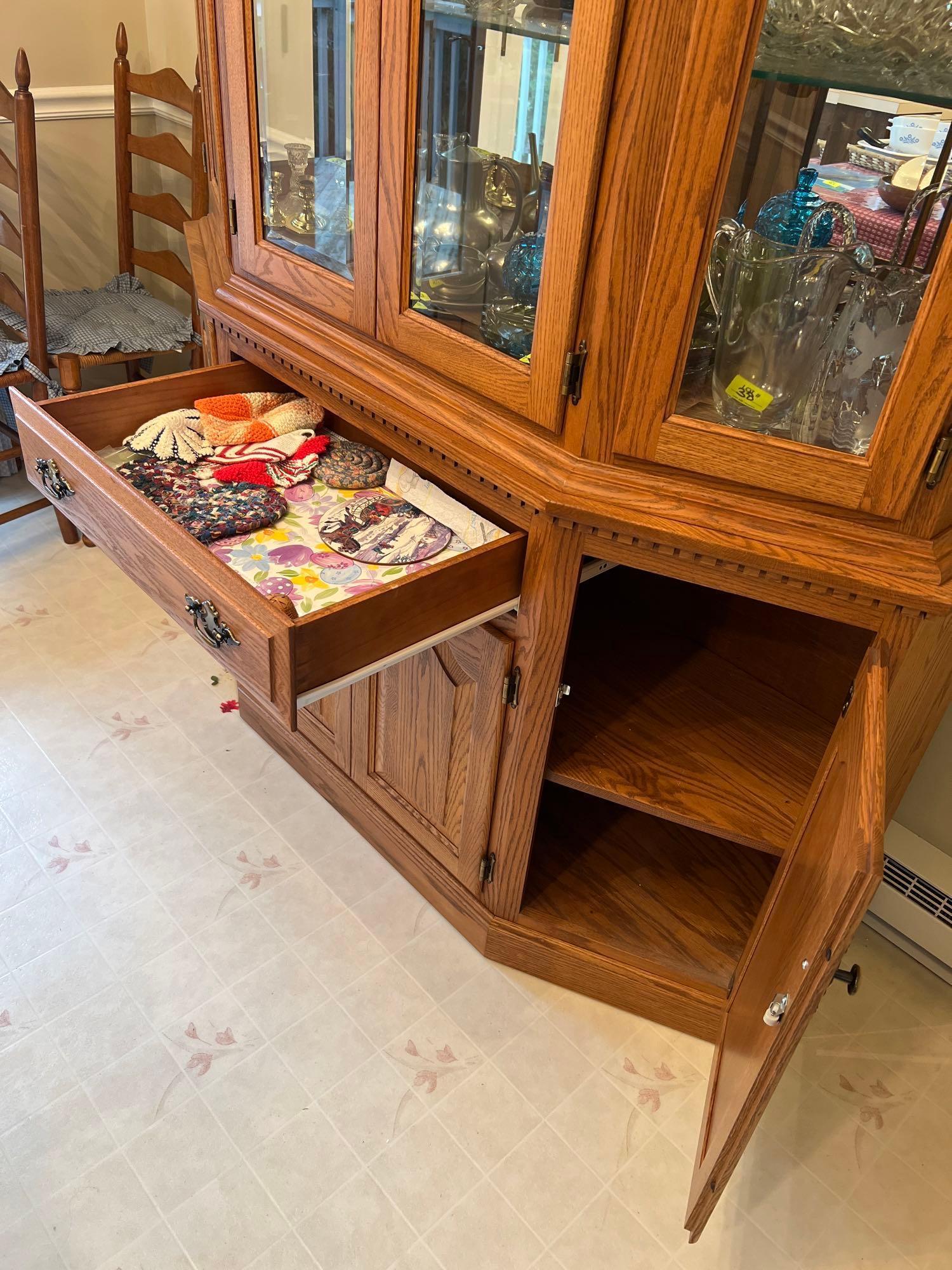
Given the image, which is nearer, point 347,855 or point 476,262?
point 476,262

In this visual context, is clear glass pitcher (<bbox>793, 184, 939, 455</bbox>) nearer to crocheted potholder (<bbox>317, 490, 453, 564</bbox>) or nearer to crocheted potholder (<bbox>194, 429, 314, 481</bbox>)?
crocheted potholder (<bbox>317, 490, 453, 564</bbox>)

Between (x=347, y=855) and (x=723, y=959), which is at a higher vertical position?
(x=723, y=959)

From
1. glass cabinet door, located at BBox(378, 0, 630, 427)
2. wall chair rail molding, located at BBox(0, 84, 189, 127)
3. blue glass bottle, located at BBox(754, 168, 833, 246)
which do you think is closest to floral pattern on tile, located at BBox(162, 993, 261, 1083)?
glass cabinet door, located at BBox(378, 0, 630, 427)

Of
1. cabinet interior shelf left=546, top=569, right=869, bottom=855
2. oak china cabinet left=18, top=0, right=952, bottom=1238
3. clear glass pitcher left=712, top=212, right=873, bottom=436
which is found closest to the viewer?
oak china cabinet left=18, top=0, right=952, bottom=1238

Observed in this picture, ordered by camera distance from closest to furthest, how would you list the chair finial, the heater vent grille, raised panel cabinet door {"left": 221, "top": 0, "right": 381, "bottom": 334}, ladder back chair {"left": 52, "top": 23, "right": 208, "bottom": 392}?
raised panel cabinet door {"left": 221, "top": 0, "right": 381, "bottom": 334} < the heater vent grille < the chair finial < ladder back chair {"left": 52, "top": 23, "right": 208, "bottom": 392}

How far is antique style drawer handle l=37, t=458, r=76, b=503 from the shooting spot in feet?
3.85

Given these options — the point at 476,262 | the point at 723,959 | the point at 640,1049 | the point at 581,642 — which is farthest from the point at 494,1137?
the point at 476,262

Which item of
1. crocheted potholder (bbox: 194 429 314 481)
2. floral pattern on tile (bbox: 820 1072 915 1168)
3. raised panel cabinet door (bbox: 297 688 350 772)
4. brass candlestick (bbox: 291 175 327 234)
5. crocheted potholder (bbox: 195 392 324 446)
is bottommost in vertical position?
floral pattern on tile (bbox: 820 1072 915 1168)

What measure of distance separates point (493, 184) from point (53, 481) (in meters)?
0.64

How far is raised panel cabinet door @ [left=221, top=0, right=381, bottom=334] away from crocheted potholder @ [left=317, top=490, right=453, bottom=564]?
0.23 metres

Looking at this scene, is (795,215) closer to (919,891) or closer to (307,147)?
(307,147)

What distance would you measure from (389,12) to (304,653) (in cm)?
66

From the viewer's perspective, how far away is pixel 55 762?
67.6 inches

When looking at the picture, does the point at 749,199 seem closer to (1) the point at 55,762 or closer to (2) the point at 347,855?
(2) the point at 347,855
